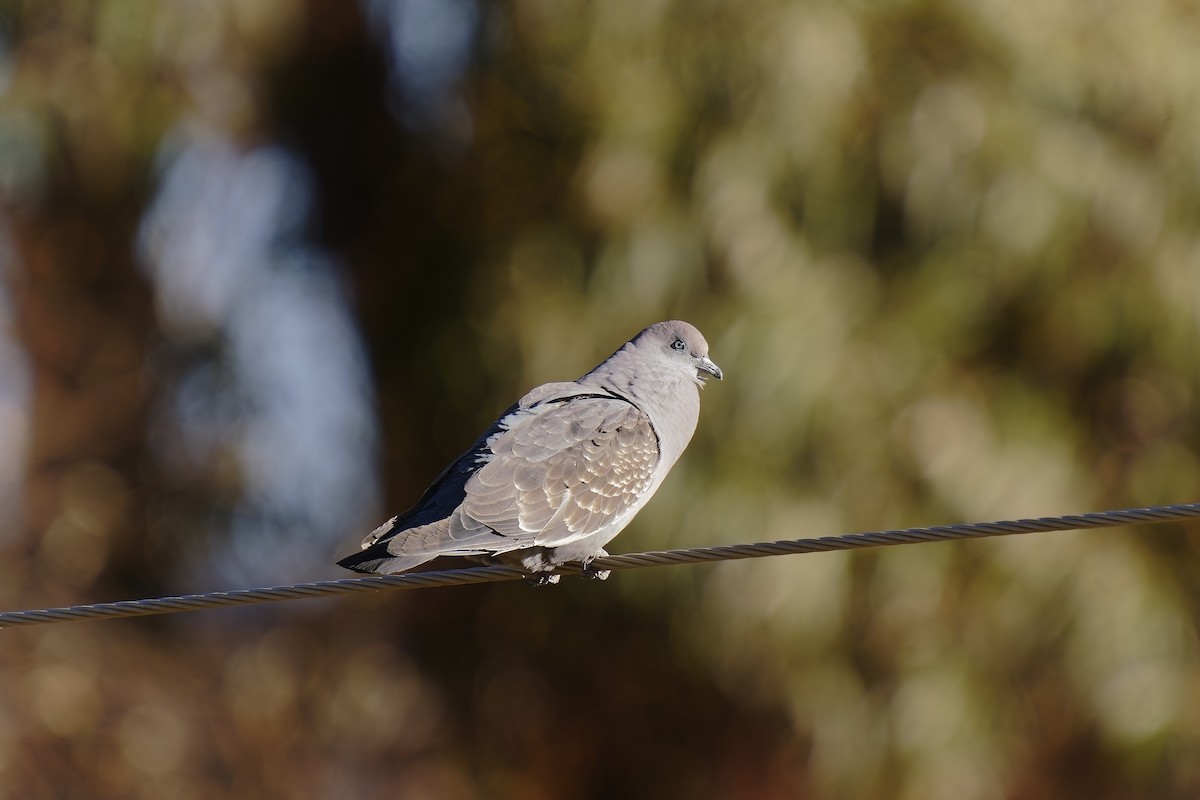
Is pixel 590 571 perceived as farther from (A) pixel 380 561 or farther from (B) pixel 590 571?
(A) pixel 380 561

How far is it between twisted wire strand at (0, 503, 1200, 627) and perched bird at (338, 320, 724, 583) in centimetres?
51

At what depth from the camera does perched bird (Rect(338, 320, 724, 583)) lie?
405 centimetres

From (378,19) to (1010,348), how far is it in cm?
494

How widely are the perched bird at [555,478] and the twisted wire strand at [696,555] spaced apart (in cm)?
51

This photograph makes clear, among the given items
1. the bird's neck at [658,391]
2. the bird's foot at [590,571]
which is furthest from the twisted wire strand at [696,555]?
the bird's neck at [658,391]

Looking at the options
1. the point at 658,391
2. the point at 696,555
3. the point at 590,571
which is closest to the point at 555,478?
the point at 590,571

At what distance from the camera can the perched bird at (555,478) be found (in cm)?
405

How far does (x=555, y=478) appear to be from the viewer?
4.35 metres

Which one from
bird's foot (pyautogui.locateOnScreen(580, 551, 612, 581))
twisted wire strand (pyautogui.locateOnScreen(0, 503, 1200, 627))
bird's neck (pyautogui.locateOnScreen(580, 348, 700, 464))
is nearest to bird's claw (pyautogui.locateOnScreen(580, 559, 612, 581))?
bird's foot (pyautogui.locateOnScreen(580, 551, 612, 581))

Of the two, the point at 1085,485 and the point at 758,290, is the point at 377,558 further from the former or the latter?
the point at 1085,485

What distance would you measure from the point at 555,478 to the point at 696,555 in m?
1.22

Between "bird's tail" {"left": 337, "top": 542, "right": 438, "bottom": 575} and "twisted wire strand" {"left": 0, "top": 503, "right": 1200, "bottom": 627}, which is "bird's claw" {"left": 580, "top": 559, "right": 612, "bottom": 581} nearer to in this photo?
"bird's tail" {"left": 337, "top": 542, "right": 438, "bottom": 575}

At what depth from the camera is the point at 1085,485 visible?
6.85m

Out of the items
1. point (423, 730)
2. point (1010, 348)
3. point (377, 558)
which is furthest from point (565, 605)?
point (377, 558)
